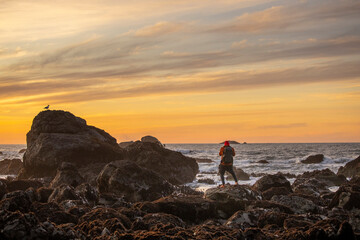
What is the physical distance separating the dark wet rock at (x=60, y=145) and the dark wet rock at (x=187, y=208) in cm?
1706

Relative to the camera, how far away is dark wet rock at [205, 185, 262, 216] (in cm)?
1356

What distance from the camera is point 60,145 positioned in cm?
2883

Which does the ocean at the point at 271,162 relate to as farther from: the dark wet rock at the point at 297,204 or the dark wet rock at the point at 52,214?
the dark wet rock at the point at 52,214

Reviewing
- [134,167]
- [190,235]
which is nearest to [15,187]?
[134,167]

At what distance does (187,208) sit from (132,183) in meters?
5.82

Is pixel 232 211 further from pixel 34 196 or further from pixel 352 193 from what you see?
pixel 34 196

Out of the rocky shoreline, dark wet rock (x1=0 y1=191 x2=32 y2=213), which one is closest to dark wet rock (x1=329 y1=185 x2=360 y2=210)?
the rocky shoreline

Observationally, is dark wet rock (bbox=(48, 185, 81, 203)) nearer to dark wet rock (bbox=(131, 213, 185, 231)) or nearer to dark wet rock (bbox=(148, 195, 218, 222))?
dark wet rock (bbox=(148, 195, 218, 222))

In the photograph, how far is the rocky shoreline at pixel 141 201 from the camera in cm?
705

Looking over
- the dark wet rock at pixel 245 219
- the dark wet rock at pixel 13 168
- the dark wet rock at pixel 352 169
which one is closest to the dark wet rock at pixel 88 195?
the dark wet rock at pixel 245 219

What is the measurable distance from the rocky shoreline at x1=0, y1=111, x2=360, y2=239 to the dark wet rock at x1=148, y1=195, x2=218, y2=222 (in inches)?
1.2

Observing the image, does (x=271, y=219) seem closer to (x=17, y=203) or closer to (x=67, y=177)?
(x=17, y=203)

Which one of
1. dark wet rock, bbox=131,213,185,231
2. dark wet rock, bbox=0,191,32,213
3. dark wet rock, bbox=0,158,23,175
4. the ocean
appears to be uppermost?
dark wet rock, bbox=0,191,32,213

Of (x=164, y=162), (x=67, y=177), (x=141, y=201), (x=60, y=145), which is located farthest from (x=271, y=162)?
(x=141, y=201)
